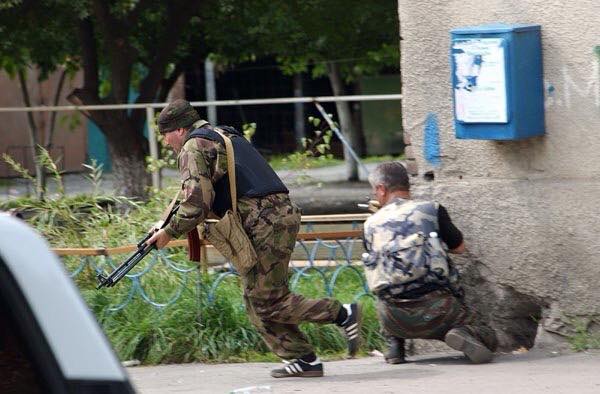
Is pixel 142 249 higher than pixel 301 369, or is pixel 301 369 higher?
pixel 142 249

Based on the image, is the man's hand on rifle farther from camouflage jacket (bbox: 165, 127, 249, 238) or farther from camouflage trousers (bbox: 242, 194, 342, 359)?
camouflage trousers (bbox: 242, 194, 342, 359)

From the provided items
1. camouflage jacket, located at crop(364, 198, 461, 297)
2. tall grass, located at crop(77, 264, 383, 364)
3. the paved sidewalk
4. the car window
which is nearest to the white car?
the car window

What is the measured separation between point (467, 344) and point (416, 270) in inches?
18.4

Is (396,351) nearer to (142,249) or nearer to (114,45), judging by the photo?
(142,249)

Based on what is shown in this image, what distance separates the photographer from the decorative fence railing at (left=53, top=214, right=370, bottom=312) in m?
7.43

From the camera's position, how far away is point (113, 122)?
14.5 m

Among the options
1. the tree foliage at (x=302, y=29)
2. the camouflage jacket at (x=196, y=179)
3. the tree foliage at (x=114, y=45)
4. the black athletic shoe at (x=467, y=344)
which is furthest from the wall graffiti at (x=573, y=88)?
the tree foliage at (x=302, y=29)

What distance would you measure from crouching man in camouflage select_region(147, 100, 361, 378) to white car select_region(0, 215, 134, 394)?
355cm

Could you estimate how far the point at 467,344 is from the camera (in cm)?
623

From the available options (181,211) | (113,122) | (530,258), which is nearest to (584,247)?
(530,258)

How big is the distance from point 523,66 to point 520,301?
133 cm

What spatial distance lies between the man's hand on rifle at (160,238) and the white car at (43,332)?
3641mm

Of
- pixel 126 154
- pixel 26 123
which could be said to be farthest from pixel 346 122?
pixel 126 154

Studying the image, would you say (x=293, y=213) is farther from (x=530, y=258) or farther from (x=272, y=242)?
(x=530, y=258)
